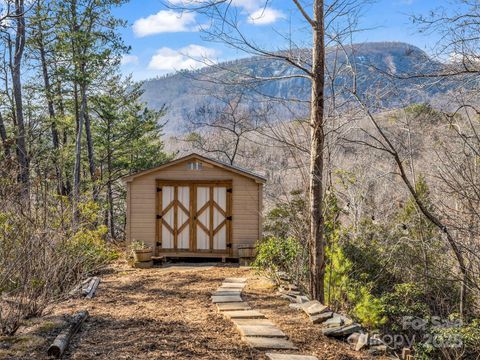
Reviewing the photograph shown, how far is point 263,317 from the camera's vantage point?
5.09 meters

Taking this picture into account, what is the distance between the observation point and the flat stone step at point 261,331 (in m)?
4.36

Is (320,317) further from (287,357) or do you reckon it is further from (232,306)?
(287,357)

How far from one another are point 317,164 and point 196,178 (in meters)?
4.90

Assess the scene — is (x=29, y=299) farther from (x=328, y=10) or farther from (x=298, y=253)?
(x=328, y=10)

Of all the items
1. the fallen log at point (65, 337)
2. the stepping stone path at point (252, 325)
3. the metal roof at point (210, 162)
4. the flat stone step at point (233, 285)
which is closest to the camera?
the fallen log at point (65, 337)

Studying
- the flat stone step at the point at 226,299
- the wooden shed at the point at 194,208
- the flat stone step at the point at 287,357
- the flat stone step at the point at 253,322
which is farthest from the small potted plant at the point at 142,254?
the flat stone step at the point at 287,357

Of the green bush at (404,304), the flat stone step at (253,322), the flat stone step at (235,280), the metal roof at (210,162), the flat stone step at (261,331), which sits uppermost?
the metal roof at (210,162)

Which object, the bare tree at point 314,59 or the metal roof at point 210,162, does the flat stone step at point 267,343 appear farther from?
the metal roof at point 210,162

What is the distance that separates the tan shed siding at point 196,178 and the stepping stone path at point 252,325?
12.4ft

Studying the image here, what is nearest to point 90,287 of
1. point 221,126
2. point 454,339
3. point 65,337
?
point 65,337

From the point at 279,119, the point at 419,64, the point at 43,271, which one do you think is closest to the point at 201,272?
the point at 279,119

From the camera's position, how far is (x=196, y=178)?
417 inches

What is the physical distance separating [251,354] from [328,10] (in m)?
4.84

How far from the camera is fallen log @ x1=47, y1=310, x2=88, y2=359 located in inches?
140
